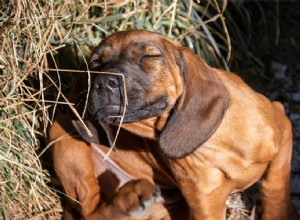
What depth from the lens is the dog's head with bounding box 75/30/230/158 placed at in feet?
13.1

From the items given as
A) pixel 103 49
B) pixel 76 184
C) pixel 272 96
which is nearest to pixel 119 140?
pixel 76 184

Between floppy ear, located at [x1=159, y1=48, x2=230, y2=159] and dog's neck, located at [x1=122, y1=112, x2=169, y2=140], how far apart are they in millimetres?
130

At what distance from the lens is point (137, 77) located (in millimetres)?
4016

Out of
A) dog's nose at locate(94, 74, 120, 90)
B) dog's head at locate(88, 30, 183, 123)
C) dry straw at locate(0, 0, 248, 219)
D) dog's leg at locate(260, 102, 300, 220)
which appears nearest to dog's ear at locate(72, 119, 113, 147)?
dry straw at locate(0, 0, 248, 219)

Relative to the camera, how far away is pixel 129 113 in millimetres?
4012

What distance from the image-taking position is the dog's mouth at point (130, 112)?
3996mm

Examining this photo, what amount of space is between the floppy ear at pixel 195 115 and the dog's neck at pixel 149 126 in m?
0.13

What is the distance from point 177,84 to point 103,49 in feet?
1.65

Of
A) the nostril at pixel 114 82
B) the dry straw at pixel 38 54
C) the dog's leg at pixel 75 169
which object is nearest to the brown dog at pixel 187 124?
the nostril at pixel 114 82

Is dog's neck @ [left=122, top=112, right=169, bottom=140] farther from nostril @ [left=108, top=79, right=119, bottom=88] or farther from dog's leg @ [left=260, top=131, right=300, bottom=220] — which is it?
dog's leg @ [left=260, top=131, right=300, bottom=220]

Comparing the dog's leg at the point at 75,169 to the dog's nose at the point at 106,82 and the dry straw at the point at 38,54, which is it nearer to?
the dry straw at the point at 38,54

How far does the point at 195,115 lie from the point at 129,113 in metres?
0.39

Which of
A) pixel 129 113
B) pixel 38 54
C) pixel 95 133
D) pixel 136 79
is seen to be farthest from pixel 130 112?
pixel 38 54

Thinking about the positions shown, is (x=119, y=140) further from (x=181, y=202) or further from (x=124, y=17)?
(x=124, y=17)
